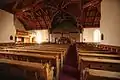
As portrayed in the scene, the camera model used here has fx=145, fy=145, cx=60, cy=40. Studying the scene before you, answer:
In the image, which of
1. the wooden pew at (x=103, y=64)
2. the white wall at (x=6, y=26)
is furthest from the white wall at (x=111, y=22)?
the white wall at (x=6, y=26)

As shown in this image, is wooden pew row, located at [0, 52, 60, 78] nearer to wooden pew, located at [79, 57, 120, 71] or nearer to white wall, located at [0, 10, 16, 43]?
wooden pew, located at [79, 57, 120, 71]

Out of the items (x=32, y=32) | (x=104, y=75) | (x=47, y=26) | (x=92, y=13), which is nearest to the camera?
(x=104, y=75)

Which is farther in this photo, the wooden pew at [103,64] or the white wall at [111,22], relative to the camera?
the white wall at [111,22]

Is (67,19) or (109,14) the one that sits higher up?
(67,19)

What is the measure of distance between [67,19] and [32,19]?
4635 mm

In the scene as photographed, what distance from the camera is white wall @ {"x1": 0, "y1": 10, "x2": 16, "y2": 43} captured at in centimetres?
852

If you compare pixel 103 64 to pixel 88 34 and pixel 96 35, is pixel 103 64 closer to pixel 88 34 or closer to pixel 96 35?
pixel 88 34

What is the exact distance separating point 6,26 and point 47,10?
3220mm

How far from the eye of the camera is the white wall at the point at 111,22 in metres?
4.53

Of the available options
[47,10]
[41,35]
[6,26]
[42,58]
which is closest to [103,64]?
[42,58]

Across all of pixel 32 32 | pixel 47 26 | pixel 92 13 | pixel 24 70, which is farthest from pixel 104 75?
pixel 32 32

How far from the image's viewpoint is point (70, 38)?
52.1 feet

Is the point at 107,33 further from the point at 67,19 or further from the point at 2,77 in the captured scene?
the point at 67,19

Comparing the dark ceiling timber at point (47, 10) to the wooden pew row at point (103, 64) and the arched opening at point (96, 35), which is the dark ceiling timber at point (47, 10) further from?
the wooden pew row at point (103, 64)
